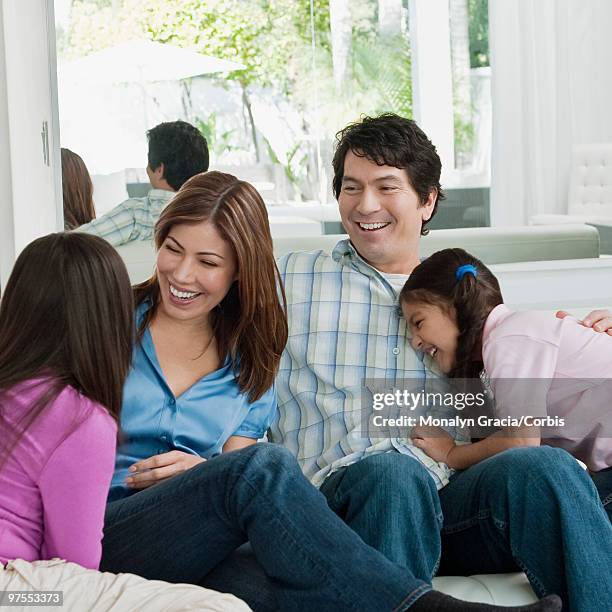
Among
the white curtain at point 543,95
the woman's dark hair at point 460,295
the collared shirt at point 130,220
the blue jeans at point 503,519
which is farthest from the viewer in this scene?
the white curtain at point 543,95

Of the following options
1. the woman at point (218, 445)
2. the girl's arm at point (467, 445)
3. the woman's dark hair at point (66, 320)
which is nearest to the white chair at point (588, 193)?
the girl's arm at point (467, 445)

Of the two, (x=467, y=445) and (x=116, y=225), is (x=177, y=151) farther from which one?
(x=467, y=445)

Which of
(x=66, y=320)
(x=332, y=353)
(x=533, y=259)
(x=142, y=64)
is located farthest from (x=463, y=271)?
(x=142, y=64)

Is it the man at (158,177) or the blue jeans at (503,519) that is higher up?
the man at (158,177)

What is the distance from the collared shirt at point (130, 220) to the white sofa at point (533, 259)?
0.10m

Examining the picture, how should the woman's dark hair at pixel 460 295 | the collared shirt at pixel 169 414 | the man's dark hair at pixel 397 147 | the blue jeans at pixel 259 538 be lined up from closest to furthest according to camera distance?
the blue jeans at pixel 259 538
the collared shirt at pixel 169 414
the woman's dark hair at pixel 460 295
the man's dark hair at pixel 397 147

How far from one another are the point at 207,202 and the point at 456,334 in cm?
61

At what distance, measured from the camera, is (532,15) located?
365 centimetres

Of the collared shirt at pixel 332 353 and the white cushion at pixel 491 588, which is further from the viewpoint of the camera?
the collared shirt at pixel 332 353

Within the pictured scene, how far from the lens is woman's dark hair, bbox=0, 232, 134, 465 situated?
5.16 ft

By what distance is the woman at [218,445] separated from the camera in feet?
5.44

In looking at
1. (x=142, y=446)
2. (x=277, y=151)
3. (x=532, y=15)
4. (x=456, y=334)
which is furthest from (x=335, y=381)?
(x=532, y=15)

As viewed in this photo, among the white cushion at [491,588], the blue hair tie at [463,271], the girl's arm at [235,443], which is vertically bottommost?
the white cushion at [491,588]

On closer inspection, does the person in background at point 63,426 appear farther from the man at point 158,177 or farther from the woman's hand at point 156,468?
the man at point 158,177
